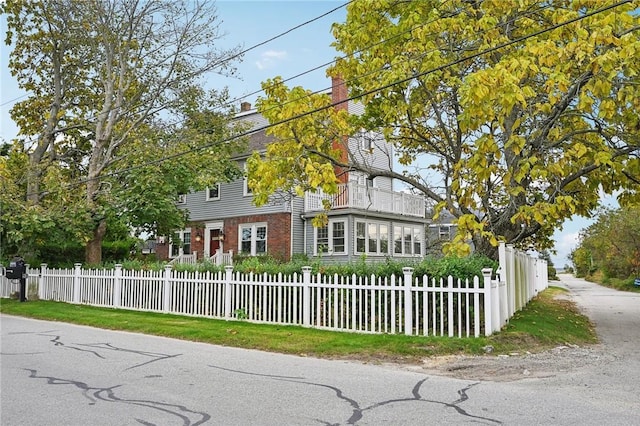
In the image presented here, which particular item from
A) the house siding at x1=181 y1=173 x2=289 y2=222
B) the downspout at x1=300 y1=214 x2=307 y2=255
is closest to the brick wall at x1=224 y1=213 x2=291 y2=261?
the house siding at x1=181 y1=173 x2=289 y2=222

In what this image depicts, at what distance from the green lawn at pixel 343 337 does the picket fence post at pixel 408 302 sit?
0.39 m

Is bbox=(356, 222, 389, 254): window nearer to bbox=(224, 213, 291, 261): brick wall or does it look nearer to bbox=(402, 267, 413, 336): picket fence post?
bbox=(224, 213, 291, 261): brick wall

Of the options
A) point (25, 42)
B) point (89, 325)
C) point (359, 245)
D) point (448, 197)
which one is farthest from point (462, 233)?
point (25, 42)

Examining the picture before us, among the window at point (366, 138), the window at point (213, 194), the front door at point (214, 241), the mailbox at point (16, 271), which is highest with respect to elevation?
the window at point (366, 138)

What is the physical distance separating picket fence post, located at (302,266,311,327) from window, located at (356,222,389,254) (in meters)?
12.6

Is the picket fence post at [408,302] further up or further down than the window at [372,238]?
further down

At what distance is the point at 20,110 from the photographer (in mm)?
25125

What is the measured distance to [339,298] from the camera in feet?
38.1

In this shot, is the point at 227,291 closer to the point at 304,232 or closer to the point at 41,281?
the point at 41,281

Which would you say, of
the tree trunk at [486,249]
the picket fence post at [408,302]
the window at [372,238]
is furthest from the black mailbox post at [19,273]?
the tree trunk at [486,249]

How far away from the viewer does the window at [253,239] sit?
84.5 feet

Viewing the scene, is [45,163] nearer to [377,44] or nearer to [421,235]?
[377,44]

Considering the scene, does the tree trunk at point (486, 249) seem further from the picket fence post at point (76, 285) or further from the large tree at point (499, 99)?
the picket fence post at point (76, 285)

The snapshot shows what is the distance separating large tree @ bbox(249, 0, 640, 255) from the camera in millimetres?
10219
